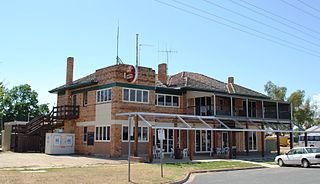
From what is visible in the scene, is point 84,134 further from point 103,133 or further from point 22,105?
point 22,105

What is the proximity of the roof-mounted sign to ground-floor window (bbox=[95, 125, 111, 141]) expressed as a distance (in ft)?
13.8

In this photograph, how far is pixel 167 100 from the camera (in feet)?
110

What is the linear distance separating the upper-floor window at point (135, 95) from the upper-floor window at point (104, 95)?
121 cm

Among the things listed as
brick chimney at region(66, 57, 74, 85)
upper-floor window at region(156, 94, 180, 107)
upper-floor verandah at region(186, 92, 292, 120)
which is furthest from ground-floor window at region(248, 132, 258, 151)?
brick chimney at region(66, 57, 74, 85)

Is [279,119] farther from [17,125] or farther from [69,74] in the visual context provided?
[17,125]

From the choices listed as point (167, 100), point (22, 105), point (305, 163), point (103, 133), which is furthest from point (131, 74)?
point (22, 105)

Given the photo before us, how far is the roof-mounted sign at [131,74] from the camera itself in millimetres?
29000

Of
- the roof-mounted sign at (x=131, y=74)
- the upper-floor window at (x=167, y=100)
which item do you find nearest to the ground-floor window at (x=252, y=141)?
the upper-floor window at (x=167, y=100)

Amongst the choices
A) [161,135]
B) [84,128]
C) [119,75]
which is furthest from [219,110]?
[161,135]

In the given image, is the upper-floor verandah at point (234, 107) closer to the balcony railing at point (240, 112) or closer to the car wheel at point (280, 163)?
the balcony railing at point (240, 112)

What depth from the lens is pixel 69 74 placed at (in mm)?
36031

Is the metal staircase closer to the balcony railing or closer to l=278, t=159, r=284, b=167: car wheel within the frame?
the balcony railing

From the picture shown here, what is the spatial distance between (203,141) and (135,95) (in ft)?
29.7

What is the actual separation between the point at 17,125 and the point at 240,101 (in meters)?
22.7
